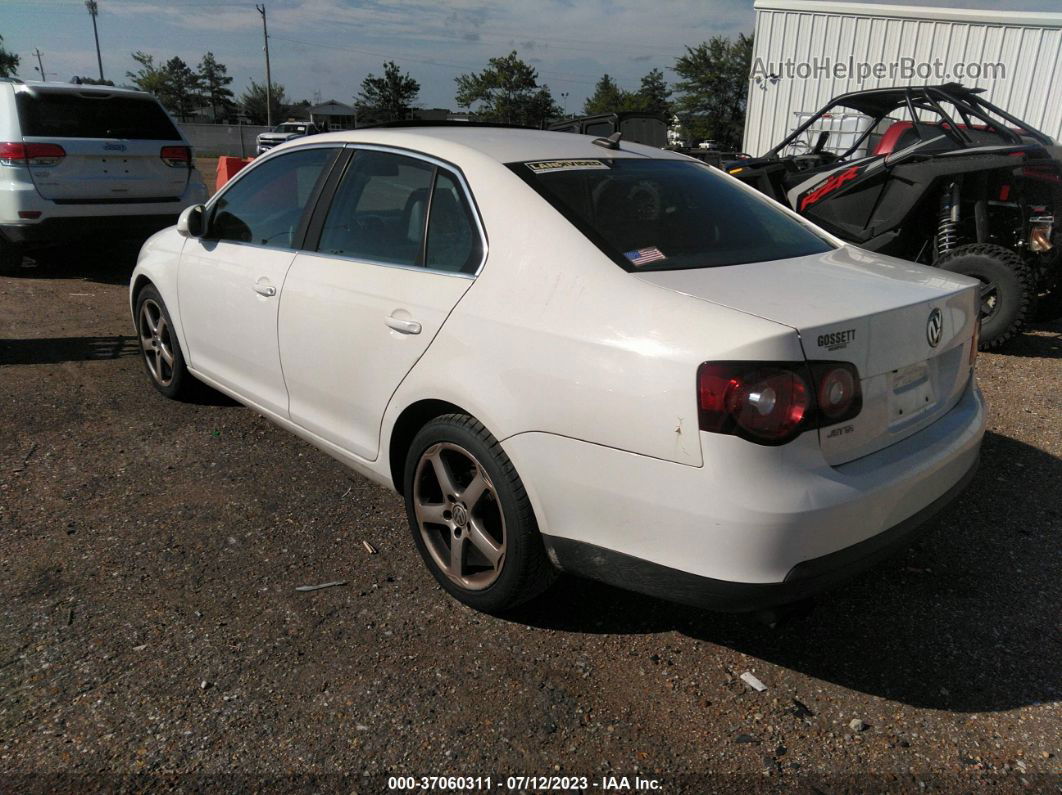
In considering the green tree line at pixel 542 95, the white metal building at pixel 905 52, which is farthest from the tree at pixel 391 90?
the white metal building at pixel 905 52

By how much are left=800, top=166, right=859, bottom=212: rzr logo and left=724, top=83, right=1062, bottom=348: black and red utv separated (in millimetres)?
12

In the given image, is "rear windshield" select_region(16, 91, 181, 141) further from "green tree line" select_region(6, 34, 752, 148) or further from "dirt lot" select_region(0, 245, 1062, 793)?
"green tree line" select_region(6, 34, 752, 148)

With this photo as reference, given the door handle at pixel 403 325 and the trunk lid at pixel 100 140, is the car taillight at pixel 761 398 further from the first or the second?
the trunk lid at pixel 100 140

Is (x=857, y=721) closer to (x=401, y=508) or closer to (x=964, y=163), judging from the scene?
(x=401, y=508)

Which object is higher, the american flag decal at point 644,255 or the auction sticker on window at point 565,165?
the auction sticker on window at point 565,165

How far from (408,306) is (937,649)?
2.11 m

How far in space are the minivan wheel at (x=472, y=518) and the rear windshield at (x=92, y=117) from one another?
7132 millimetres

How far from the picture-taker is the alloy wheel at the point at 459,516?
271 cm

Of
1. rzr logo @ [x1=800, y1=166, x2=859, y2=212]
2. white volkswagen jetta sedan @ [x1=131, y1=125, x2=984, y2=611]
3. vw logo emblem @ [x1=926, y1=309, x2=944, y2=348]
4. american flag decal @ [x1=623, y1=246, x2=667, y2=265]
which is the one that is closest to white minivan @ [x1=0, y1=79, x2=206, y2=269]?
white volkswagen jetta sedan @ [x1=131, y1=125, x2=984, y2=611]

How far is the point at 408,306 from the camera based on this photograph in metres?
2.85

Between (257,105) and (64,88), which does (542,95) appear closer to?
(257,105)

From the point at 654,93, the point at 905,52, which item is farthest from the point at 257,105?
the point at 905,52

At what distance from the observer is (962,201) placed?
6621 mm

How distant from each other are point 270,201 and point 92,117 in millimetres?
5703
